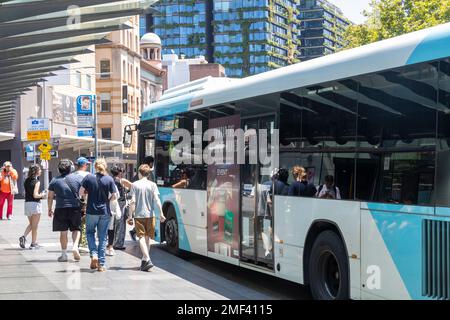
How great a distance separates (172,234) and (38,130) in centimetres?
1977

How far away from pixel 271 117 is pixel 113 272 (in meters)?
3.81

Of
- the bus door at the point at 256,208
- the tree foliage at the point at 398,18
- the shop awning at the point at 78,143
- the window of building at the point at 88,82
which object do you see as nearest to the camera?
the bus door at the point at 256,208

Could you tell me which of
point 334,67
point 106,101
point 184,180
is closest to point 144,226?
point 184,180

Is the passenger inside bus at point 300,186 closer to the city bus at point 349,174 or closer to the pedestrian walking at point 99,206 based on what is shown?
the city bus at point 349,174

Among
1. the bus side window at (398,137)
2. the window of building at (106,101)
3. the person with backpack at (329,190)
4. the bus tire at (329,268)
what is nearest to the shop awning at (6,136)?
the window of building at (106,101)

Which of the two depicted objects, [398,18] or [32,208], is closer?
[32,208]

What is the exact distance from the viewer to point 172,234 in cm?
1436

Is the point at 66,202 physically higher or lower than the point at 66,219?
higher

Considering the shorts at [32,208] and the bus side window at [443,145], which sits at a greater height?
the bus side window at [443,145]

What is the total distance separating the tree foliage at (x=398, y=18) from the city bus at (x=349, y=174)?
29.5 meters

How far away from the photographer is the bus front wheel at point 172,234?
14.2 m

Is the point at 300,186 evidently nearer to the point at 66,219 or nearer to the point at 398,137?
the point at 398,137
